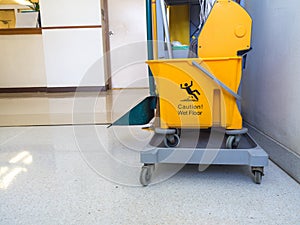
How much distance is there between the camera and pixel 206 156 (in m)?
1.12

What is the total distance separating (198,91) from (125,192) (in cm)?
55

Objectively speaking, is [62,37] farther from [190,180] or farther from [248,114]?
[190,180]

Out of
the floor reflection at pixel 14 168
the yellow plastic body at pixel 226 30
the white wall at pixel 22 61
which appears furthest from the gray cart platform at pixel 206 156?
the white wall at pixel 22 61

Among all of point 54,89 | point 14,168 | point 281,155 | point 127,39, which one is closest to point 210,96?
point 281,155

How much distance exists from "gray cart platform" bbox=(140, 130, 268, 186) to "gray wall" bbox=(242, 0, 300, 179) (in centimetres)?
22

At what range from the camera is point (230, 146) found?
116 centimetres

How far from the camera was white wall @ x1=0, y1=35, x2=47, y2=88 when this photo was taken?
171 inches

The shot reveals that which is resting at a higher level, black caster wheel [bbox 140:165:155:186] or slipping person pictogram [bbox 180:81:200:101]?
slipping person pictogram [bbox 180:81:200:101]

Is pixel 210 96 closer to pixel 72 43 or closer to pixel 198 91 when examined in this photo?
pixel 198 91

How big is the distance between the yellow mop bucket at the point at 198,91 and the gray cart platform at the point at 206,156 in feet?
0.34

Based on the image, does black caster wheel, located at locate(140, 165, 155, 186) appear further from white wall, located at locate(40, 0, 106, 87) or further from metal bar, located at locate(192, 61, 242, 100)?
white wall, located at locate(40, 0, 106, 87)

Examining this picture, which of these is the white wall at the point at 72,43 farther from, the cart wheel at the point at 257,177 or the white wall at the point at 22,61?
the cart wheel at the point at 257,177

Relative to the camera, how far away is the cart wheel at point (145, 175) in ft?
3.71

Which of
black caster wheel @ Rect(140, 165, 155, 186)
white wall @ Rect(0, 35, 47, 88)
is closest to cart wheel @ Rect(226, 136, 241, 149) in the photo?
black caster wheel @ Rect(140, 165, 155, 186)
